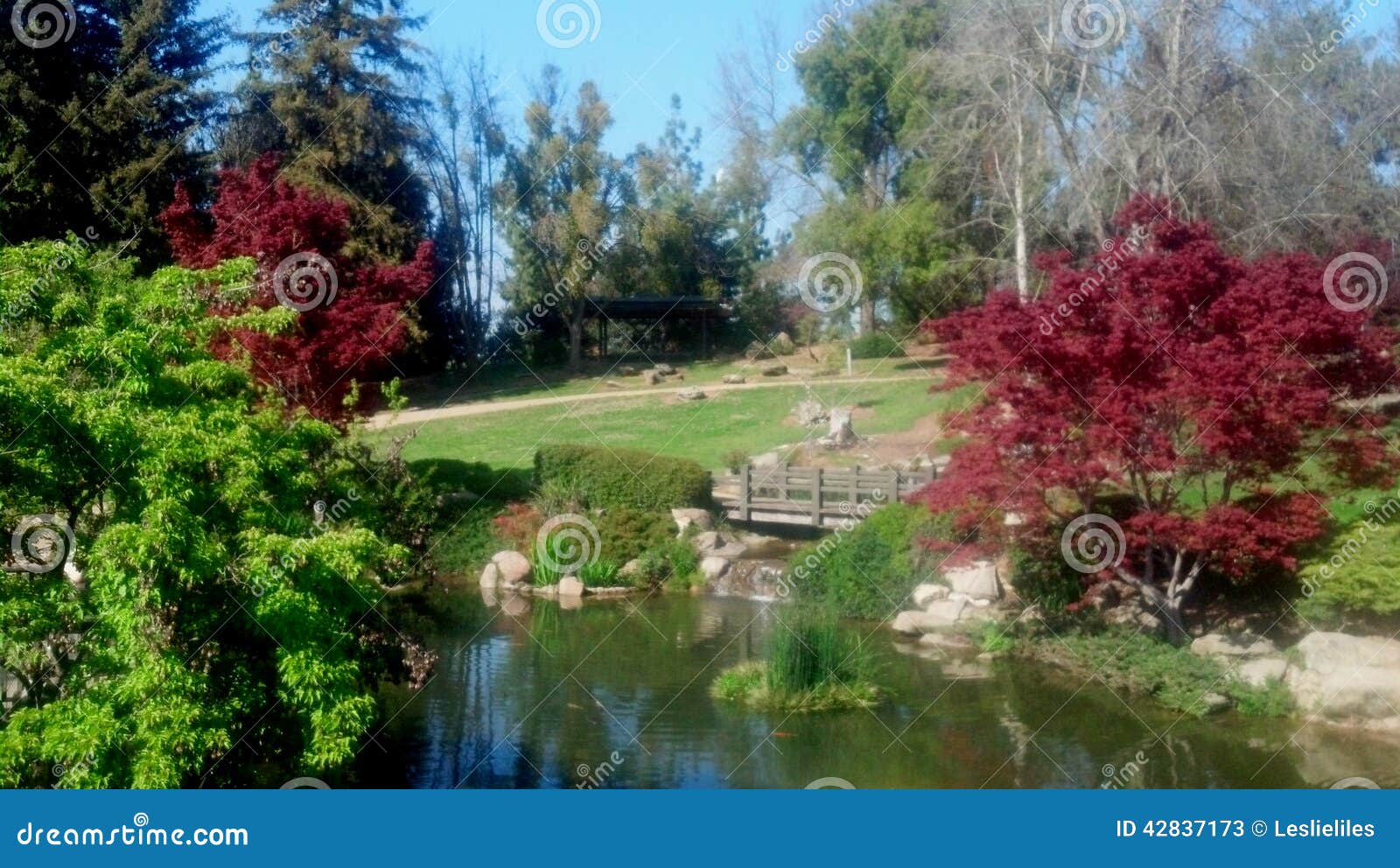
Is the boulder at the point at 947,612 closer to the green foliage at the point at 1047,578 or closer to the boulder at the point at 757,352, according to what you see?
the green foliage at the point at 1047,578

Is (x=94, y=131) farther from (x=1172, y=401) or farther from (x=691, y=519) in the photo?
(x=1172, y=401)

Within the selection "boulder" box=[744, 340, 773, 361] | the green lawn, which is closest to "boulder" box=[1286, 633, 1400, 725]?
the green lawn

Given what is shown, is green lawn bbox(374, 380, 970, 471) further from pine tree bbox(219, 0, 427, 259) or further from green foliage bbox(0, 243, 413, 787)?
green foliage bbox(0, 243, 413, 787)

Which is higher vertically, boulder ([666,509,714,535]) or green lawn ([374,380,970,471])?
green lawn ([374,380,970,471])

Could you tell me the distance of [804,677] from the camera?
8.56 meters

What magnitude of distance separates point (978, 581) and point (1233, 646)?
241 centimetres

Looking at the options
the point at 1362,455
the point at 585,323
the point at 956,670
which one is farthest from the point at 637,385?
the point at 1362,455

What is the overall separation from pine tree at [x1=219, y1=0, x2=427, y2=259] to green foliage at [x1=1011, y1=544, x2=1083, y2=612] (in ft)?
45.3

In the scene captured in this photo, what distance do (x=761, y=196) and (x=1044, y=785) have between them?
50.9 feet

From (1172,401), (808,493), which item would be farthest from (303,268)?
(1172,401)

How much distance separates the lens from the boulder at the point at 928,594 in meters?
11.2

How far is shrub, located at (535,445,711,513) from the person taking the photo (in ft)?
47.9

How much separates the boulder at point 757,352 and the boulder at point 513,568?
29.8 ft

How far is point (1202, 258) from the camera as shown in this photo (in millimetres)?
8891
